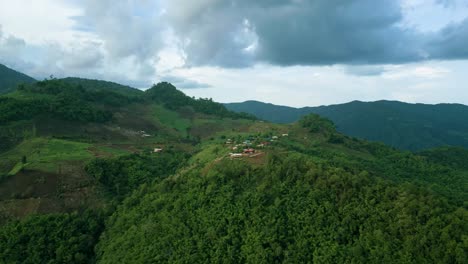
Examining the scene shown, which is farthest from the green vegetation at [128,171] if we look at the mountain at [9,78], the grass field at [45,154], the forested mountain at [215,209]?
the mountain at [9,78]

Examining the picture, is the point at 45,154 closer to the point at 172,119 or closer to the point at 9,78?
the point at 172,119

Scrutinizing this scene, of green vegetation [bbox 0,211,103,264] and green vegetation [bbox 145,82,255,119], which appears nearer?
green vegetation [bbox 0,211,103,264]

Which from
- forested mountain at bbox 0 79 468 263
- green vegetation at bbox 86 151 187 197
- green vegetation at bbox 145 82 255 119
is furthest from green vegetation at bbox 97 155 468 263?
green vegetation at bbox 145 82 255 119

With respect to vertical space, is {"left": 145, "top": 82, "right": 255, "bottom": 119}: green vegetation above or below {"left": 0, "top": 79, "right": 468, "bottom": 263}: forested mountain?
above

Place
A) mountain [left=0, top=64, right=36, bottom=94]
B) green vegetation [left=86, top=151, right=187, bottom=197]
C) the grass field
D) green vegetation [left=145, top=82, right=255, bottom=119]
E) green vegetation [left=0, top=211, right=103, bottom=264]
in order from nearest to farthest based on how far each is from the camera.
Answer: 1. green vegetation [left=0, top=211, right=103, bottom=264]
2. the grass field
3. green vegetation [left=86, top=151, right=187, bottom=197]
4. green vegetation [left=145, top=82, right=255, bottom=119]
5. mountain [left=0, top=64, right=36, bottom=94]

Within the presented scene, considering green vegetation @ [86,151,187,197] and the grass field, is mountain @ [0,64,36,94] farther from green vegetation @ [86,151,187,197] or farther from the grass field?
green vegetation @ [86,151,187,197]

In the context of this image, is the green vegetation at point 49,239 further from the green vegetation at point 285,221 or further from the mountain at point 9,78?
the mountain at point 9,78

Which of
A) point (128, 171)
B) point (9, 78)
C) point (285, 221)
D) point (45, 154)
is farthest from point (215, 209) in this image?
point (9, 78)

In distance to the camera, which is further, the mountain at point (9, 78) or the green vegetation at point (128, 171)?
the mountain at point (9, 78)
